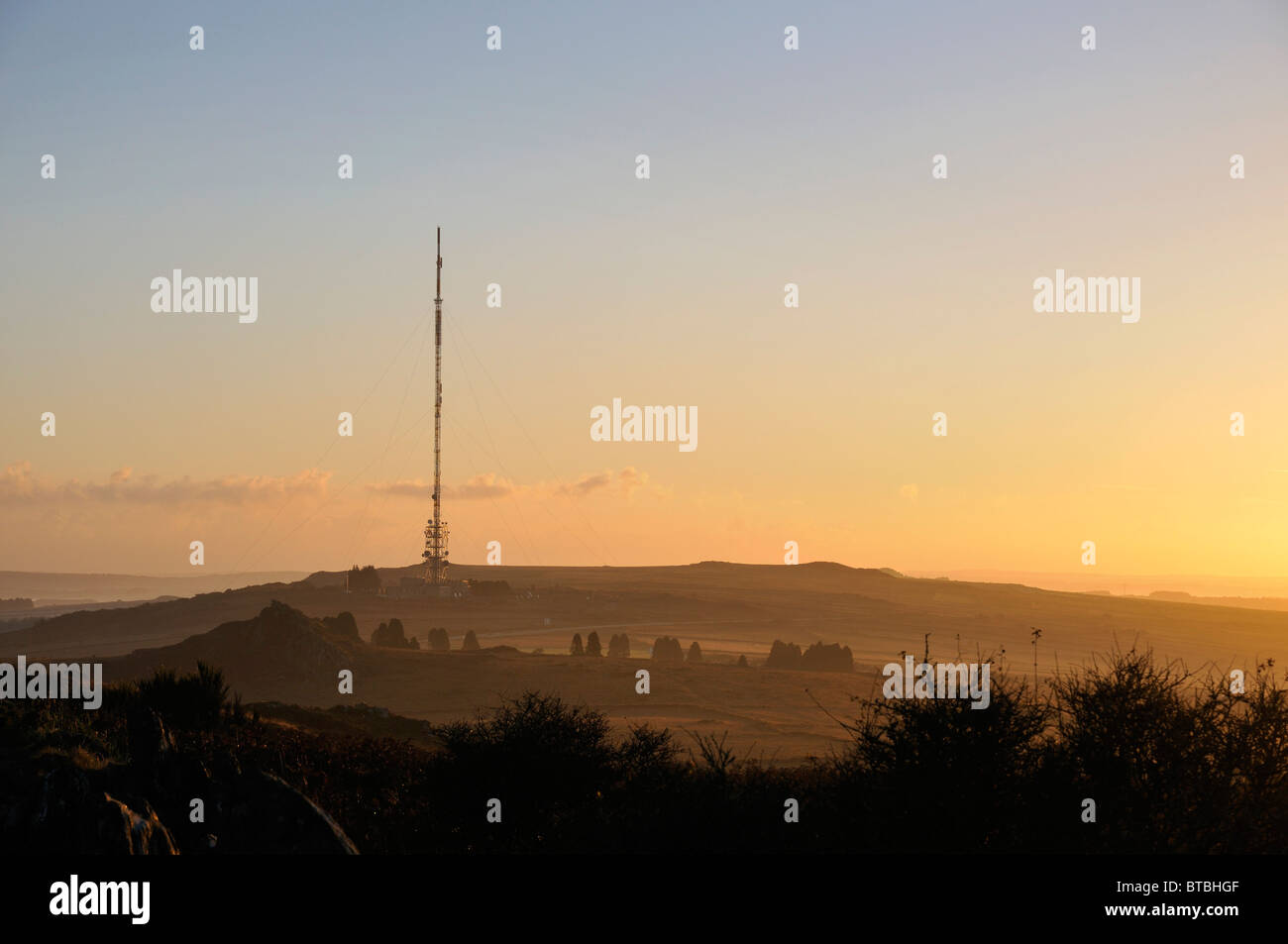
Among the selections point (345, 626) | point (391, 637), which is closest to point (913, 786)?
point (345, 626)

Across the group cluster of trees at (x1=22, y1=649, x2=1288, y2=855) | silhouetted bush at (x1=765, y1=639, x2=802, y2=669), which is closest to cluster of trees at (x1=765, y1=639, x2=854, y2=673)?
silhouetted bush at (x1=765, y1=639, x2=802, y2=669)

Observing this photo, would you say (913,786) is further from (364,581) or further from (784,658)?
(364,581)

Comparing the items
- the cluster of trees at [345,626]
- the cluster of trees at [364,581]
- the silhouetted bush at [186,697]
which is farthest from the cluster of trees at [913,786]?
the cluster of trees at [364,581]

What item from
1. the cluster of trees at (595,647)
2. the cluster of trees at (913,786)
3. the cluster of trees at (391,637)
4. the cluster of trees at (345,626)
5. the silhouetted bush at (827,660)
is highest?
the cluster of trees at (913,786)

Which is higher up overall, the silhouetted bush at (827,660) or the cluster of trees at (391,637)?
the cluster of trees at (391,637)

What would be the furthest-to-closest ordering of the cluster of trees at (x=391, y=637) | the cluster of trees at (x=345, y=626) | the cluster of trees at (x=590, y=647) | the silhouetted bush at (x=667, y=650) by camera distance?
1. the silhouetted bush at (x=667, y=650)
2. the cluster of trees at (x=590, y=647)
3. the cluster of trees at (x=391, y=637)
4. the cluster of trees at (x=345, y=626)

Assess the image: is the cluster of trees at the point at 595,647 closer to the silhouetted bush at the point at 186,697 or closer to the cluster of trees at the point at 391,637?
the cluster of trees at the point at 391,637
